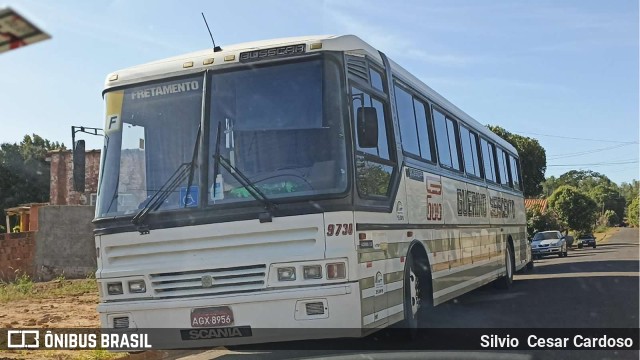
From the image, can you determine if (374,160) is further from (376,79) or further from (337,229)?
(337,229)

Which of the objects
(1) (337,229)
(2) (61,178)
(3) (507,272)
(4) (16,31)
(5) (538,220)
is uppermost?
(2) (61,178)

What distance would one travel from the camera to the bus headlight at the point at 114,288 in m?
7.00

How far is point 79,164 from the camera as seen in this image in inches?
305

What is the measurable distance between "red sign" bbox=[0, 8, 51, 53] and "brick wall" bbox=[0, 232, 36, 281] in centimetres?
2061

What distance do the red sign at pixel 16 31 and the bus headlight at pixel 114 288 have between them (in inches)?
191

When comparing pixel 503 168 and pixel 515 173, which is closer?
pixel 503 168

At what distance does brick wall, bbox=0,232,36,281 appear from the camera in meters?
21.3

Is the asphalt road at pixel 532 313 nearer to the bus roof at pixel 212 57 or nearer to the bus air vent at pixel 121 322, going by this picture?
the bus air vent at pixel 121 322

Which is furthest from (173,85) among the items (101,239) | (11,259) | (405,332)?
(11,259)

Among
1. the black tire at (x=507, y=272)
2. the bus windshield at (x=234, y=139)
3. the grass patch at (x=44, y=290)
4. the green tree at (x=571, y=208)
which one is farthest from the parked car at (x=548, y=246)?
the green tree at (x=571, y=208)

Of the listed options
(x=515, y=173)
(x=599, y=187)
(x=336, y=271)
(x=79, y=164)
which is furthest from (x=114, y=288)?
(x=599, y=187)

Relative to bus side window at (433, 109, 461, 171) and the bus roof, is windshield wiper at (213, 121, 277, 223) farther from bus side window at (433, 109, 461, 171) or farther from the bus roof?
bus side window at (433, 109, 461, 171)

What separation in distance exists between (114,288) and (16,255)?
16.7 metres

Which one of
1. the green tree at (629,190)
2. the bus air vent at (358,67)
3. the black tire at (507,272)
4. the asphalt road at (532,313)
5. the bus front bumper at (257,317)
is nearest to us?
the bus front bumper at (257,317)
